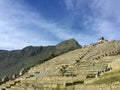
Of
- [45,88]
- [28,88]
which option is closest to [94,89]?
[45,88]

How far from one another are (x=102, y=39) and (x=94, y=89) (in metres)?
87.0

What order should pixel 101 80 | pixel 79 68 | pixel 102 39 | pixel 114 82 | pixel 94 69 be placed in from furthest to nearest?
pixel 102 39 < pixel 79 68 < pixel 94 69 < pixel 101 80 < pixel 114 82

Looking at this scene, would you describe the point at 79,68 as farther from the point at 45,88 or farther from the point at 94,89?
the point at 94,89

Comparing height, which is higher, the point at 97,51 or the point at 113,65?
A: the point at 97,51

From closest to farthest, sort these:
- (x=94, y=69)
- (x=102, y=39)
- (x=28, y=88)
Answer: (x=28, y=88) < (x=94, y=69) < (x=102, y=39)

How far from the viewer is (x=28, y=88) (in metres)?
73.3

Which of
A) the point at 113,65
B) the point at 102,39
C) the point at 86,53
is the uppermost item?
the point at 102,39

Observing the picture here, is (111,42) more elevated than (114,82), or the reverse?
(111,42)

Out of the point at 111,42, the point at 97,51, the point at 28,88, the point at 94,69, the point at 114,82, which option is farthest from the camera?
the point at 111,42

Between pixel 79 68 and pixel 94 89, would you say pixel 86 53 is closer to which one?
pixel 79 68

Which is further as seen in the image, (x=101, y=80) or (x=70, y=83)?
(x=70, y=83)

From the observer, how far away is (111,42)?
12206cm

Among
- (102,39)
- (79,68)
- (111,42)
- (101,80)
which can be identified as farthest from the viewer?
(102,39)

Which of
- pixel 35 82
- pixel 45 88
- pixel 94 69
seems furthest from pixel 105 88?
pixel 35 82
